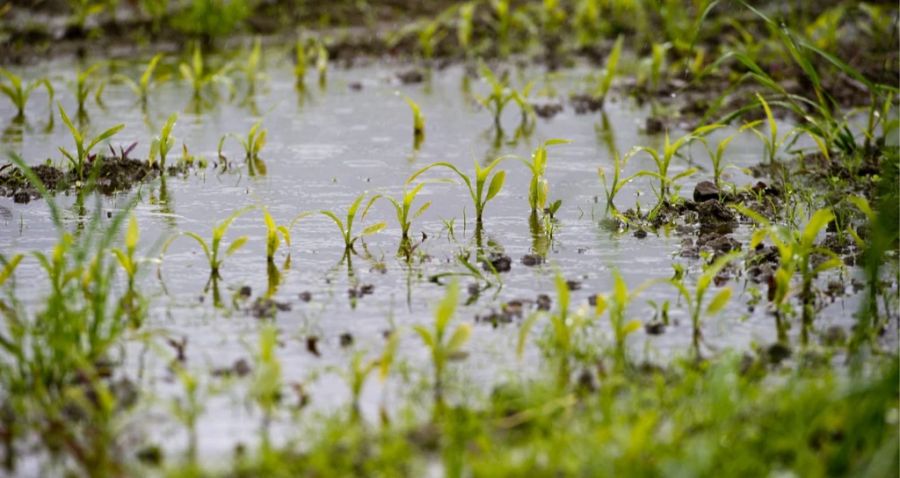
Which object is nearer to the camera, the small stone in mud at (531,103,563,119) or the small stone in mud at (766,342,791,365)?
the small stone in mud at (766,342,791,365)

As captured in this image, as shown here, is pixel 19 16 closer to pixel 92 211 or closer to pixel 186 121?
pixel 186 121

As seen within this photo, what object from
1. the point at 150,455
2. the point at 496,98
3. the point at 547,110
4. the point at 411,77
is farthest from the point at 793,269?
the point at 411,77

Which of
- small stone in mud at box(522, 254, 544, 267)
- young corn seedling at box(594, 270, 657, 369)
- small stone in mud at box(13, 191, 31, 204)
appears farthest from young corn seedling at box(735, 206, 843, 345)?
small stone in mud at box(13, 191, 31, 204)

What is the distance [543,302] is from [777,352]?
33.7 inches

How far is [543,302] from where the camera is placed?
4363mm

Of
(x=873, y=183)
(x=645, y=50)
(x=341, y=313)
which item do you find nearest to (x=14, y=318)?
(x=341, y=313)

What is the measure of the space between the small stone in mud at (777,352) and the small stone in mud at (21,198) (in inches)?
144

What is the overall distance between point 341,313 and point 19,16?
8.05 m

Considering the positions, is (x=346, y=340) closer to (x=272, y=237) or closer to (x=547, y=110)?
(x=272, y=237)

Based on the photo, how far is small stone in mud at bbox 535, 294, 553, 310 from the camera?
4336mm

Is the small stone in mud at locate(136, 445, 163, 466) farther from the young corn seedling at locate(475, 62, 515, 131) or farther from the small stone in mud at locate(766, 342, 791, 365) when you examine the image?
the young corn seedling at locate(475, 62, 515, 131)

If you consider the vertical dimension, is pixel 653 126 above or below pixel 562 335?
above

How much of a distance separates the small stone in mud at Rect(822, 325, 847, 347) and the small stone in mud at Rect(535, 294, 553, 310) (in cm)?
94

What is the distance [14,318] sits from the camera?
3820 millimetres
